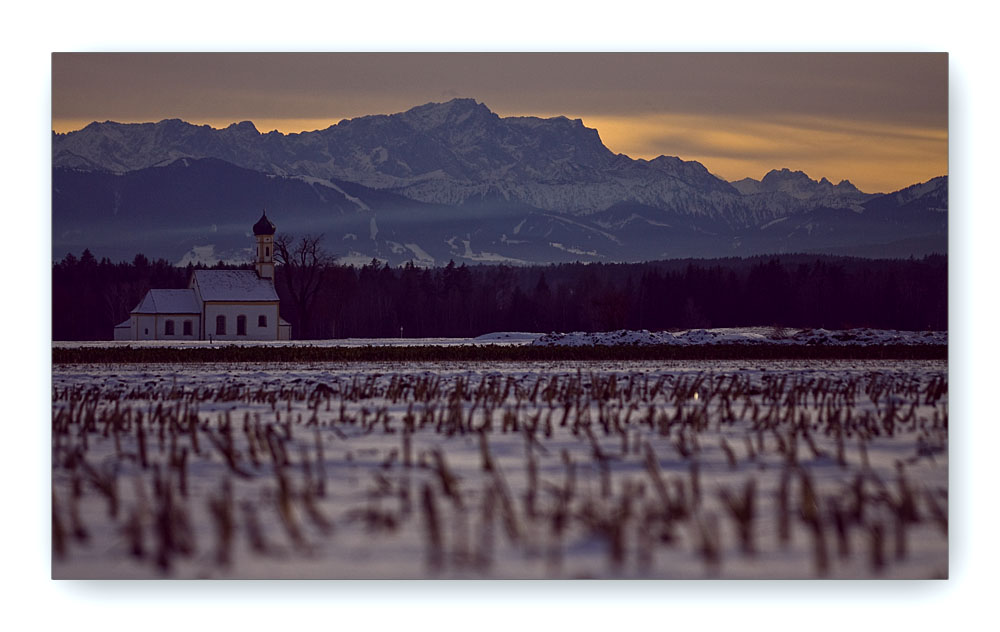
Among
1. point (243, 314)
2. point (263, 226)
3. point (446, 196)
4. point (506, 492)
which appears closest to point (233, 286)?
point (243, 314)

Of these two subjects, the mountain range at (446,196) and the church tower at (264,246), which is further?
the church tower at (264,246)

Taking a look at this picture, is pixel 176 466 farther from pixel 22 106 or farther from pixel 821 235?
pixel 821 235

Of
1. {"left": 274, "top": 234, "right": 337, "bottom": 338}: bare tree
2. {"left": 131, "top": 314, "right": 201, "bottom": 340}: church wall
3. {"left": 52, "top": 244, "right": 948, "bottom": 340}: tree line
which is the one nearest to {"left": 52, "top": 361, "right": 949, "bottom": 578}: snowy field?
{"left": 52, "top": 244, "right": 948, "bottom": 340}: tree line

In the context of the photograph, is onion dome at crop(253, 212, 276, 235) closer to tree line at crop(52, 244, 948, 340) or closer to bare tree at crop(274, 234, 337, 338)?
bare tree at crop(274, 234, 337, 338)

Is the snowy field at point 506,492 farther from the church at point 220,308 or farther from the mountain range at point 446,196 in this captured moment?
the church at point 220,308

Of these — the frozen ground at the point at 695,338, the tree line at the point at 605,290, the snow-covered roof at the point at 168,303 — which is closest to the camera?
the tree line at the point at 605,290

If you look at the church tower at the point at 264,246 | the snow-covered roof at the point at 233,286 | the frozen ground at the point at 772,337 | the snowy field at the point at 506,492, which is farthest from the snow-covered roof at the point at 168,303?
the frozen ground at the point at 772,337
